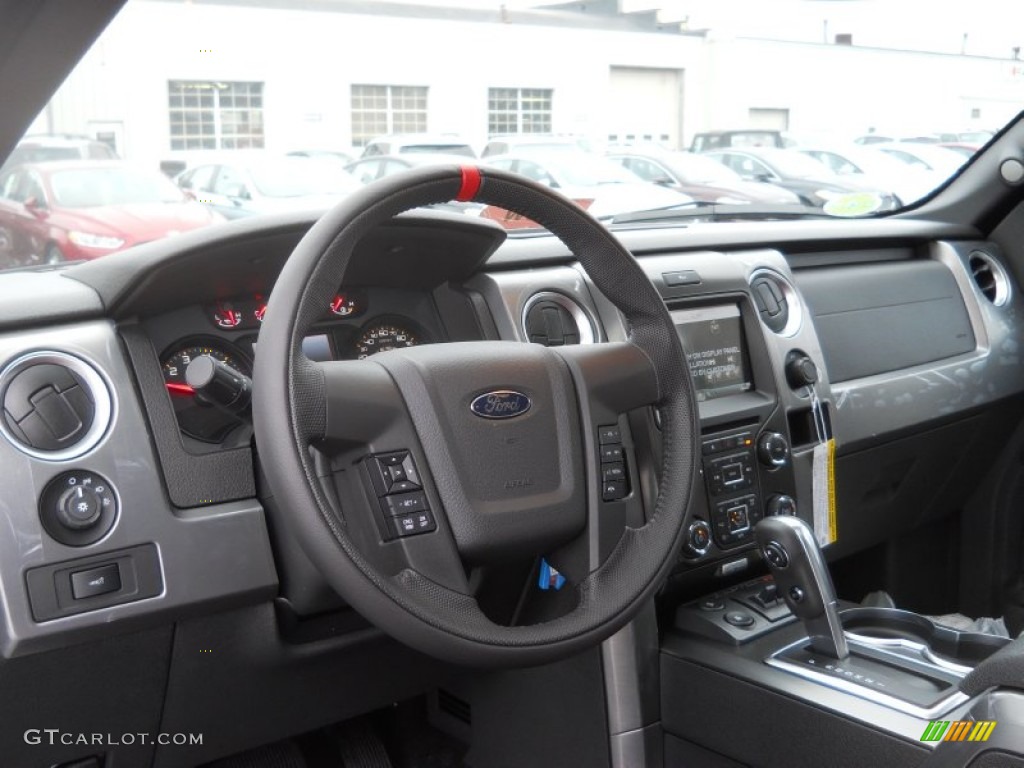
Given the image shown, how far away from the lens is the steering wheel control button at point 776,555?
2.04 meters

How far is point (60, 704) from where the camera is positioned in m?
1.67

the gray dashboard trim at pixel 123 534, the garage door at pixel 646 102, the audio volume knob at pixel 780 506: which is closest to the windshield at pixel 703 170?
the audio volume knob at pixel 780 506

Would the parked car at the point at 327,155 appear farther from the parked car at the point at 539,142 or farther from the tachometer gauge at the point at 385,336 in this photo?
the tachometer gauge at the point at 385,336

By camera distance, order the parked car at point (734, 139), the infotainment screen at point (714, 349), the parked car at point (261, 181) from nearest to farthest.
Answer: the infotainment screen at point (714, 349)
the parked car at point (261, 181)
the parked car at point (734, 139)

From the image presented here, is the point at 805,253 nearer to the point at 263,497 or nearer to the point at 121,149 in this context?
the point at 263,497

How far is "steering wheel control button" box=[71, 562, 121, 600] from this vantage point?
5.16 ft

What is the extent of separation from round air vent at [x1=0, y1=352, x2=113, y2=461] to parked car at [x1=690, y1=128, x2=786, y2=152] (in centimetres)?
346

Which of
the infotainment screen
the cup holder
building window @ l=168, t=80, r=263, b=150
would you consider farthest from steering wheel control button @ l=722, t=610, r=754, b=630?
building window @ l=168, t=80, r=263, b=150

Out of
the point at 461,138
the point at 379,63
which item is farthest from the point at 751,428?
the point at 379,63

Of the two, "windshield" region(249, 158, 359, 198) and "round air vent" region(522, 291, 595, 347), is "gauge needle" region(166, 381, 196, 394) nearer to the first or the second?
"round air vent" region(522, 291, 595, 347)

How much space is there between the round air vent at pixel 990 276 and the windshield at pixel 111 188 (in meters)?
2.25

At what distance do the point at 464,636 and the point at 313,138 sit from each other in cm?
346

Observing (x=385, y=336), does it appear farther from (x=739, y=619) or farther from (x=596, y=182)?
(x=596, y=182)

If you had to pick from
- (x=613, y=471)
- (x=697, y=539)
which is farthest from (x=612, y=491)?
(x=697, y=539)
